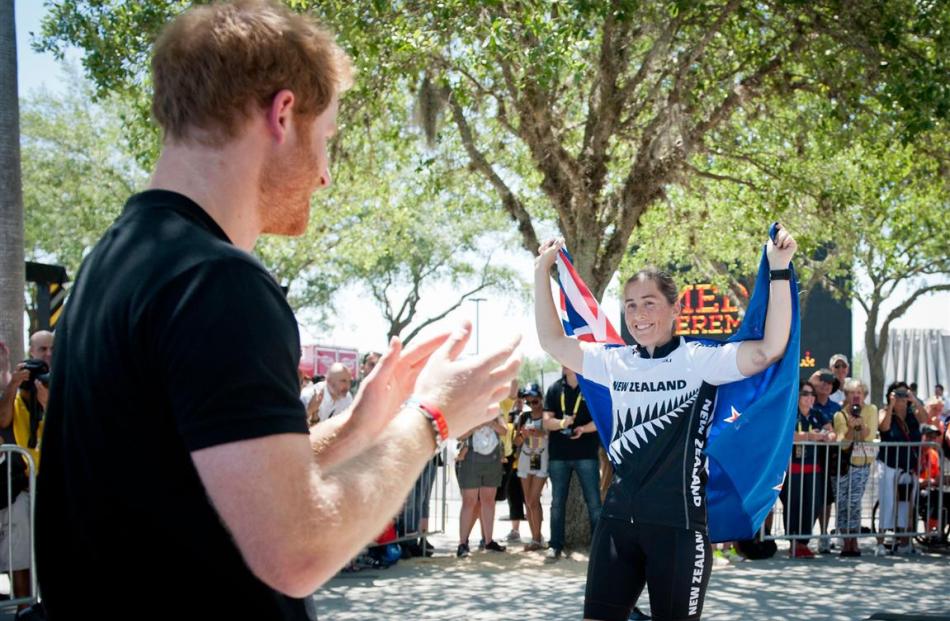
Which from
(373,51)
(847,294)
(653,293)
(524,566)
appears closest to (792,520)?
(524,566)

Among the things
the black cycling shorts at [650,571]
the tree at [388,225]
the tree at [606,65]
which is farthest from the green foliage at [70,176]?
the black cycling shorts at [650,571]

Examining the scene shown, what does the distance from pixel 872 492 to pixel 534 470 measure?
426 cm

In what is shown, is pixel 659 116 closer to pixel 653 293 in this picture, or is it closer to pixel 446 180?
pixel 446 180

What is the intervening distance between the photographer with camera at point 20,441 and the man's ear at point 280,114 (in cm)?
626

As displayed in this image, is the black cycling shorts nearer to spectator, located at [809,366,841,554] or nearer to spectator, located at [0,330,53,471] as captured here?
spectator, located at [0,330,53,471]

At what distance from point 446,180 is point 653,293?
9.28m

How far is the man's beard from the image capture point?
1.78 meters

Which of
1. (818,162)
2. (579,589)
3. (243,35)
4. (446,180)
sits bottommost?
(579,589)

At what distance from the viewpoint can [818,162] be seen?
1680 centimetres

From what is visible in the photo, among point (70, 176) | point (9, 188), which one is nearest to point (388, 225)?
point (70, 176)

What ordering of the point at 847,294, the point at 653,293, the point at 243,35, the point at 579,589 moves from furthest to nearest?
the point at 847,294 → the point at 579,589 → the point at 653,293 → the point at 243,35

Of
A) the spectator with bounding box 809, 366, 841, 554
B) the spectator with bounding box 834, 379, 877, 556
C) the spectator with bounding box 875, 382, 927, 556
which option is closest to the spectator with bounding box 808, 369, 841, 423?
the spectator with bounding box 809, 366, 841, 554

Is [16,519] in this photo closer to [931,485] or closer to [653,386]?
[653,386]

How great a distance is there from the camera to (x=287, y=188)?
181 centimetres
